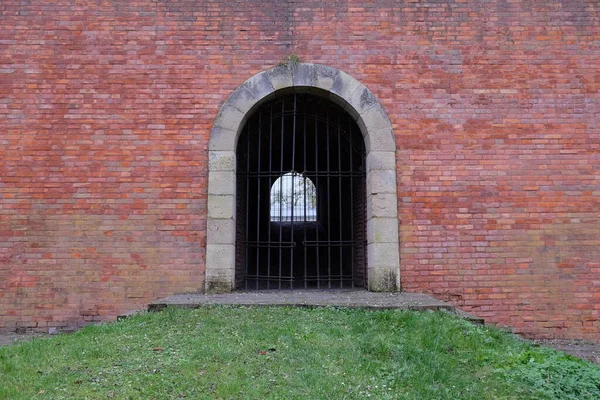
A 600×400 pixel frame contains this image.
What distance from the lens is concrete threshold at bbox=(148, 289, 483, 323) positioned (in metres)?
5.63

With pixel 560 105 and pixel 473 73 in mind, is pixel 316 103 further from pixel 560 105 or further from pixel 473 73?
pixel 560 105

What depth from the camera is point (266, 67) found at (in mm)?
7008

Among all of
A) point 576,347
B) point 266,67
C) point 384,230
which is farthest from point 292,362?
point 266,67

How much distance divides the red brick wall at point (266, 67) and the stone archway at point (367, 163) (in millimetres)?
155

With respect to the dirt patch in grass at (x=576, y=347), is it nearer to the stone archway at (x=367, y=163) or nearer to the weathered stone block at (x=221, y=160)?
the stone archway at (x=367, y=163)

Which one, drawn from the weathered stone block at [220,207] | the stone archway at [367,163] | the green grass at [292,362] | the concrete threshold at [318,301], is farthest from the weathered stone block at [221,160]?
the green grass at [292,362]

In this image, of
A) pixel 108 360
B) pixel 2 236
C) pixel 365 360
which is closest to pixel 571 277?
pixel 365 360

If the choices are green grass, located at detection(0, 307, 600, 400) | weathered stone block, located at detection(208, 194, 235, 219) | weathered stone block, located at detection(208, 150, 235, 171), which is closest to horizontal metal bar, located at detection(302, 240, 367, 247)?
weathered stone block, located at detection(208, 194, 235, 219)

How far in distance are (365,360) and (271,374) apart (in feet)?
2.62

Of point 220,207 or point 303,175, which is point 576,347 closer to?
point 303,175

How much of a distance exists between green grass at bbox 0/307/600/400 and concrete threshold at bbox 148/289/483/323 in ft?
1.52

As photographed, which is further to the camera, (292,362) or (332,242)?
(332,242)

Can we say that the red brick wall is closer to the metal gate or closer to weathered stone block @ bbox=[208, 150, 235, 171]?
weathered stone block @ bbox=[208, 150, 235, 171]

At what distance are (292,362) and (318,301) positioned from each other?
212 centimetres
